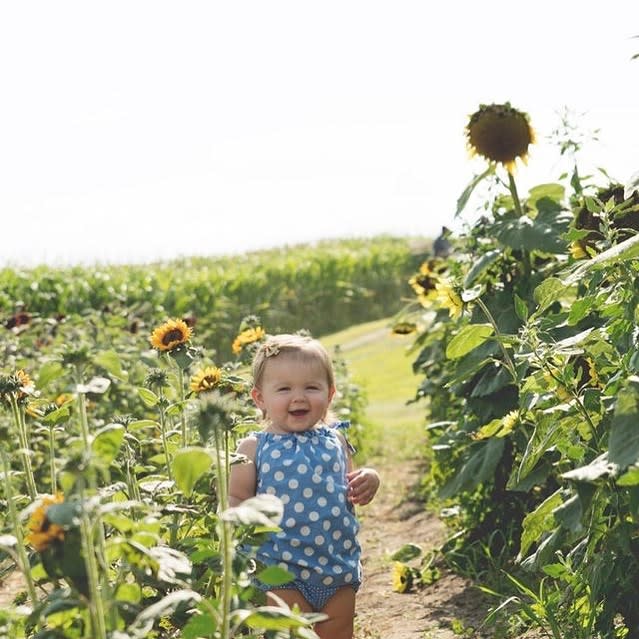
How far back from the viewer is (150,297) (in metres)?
11.0

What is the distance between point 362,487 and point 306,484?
147 millimetres

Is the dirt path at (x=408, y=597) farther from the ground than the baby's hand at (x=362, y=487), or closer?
closer

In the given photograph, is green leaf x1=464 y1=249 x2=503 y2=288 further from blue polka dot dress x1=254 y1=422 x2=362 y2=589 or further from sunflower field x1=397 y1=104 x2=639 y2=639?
blue polka dot dress x1=254 y1=422 x2=362 y2=589

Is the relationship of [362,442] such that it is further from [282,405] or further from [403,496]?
[282,405]

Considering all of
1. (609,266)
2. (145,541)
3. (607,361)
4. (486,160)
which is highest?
(486,160)

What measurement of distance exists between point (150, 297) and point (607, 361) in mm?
8973

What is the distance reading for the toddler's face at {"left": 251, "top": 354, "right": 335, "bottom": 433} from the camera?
2.90 metres

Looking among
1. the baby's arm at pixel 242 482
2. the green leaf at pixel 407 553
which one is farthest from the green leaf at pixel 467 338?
the green leaf at pixel 407 553

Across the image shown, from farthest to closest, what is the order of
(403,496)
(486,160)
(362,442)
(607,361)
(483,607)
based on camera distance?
1. (362,442)
2. (403,496)
3. (486,160)
4. (483,607)
5. (607,361)

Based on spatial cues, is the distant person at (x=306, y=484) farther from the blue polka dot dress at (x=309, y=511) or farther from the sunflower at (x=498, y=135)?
the sunflower at (x=498, y=135)

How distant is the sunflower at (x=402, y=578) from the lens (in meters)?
3.84

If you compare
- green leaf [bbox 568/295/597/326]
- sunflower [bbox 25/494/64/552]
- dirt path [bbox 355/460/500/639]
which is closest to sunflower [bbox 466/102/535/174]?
Result: dirt path [bbox 355/460/500/639]

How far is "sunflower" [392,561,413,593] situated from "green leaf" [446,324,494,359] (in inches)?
59.6

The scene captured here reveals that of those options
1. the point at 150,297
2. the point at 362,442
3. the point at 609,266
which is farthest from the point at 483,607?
the point at 150,297
